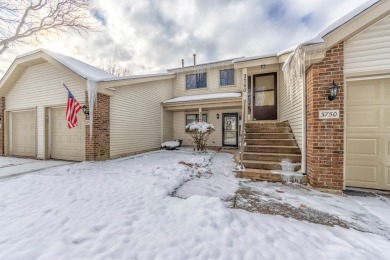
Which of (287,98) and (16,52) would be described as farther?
(16,52)

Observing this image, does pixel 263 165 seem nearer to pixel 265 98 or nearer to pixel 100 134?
pixel 265 98

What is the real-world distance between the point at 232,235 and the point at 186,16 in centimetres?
917

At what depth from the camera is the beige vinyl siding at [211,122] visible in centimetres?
1091

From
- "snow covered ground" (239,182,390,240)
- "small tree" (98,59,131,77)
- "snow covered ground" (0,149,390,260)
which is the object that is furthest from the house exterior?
"small tree" (98,59,131,77)

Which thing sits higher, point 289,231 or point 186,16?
point 186,16

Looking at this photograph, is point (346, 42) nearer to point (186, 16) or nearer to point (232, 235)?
point (232, 235)

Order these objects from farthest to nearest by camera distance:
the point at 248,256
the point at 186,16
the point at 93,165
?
the point at 186,16, the point at 93,165, the point at 248,256

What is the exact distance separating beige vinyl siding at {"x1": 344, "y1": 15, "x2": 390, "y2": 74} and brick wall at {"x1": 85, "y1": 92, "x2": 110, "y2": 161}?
24.3 feet

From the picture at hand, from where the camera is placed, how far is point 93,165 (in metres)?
5.95

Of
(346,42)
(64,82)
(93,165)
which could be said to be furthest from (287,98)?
(64,82)

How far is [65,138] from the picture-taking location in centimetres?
731

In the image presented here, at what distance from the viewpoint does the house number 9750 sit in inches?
145

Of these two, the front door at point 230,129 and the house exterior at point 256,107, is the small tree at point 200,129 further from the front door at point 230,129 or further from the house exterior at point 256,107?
the front door at point 230,129

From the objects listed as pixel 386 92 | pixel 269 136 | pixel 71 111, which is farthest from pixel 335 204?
pixel 71 111
